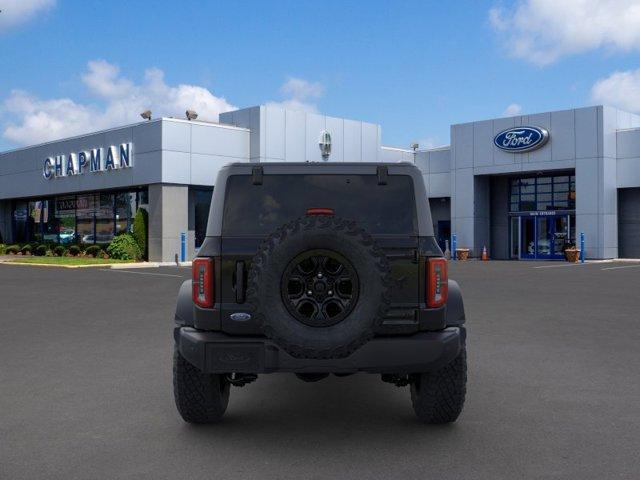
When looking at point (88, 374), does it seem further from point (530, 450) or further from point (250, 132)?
point (250, 132)

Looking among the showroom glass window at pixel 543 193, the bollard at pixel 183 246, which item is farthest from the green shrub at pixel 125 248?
the showroom glass window at pixel 543 193

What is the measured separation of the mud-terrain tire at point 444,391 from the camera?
16.8 ft

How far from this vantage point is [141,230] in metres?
35.3

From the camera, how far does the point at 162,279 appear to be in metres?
22.0

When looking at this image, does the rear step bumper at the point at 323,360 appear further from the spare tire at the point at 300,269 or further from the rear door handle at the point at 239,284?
the rear door handle at the point at 239,284

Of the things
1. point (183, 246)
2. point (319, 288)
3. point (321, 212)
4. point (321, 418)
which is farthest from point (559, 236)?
point (319, 288)

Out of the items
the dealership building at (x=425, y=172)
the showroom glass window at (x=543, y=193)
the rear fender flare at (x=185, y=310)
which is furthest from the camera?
the showroom glass window at (x=543, y=193)

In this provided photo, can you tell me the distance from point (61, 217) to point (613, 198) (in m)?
33.3

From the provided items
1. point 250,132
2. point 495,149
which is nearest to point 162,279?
point 250,132

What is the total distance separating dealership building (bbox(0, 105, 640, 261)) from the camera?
34812 mm

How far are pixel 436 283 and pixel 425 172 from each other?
3995 centimetres

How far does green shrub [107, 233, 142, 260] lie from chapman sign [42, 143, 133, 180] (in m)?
3.81

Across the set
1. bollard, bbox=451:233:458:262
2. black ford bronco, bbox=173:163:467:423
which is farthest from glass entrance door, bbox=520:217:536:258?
black ford bronco, bbox=173:163:467:423

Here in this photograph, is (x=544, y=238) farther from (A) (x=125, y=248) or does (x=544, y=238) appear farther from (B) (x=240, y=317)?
(B) (x=240, y=317)
